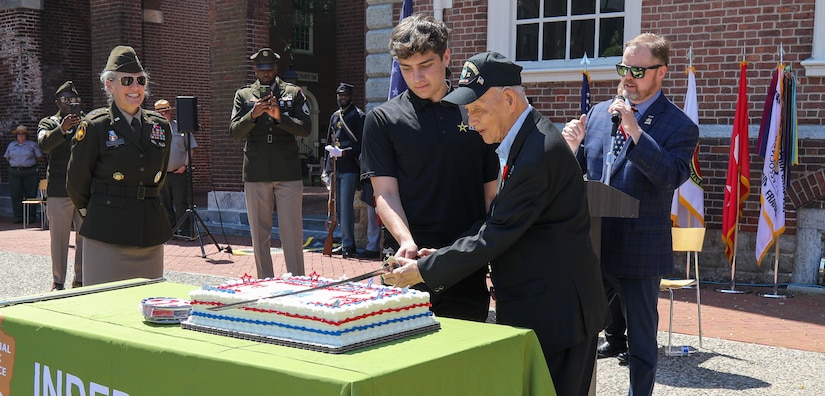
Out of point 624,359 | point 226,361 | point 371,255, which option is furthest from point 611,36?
point 226,361

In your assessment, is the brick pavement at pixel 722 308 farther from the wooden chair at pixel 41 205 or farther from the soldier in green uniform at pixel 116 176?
the soldier in green uniform at pixel 116 176

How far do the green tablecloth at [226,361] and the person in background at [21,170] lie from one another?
53.2 feet

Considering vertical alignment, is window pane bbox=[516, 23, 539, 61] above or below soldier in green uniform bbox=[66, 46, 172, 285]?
above

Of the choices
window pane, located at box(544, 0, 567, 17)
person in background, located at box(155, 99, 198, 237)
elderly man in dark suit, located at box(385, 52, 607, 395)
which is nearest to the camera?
elderly man in dark suit, located at box(385, 52, 607, 395)

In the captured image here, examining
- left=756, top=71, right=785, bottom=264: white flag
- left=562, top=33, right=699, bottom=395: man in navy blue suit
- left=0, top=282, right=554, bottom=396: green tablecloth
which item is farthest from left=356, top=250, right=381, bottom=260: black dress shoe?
left=0, top=282, right=554, bottom=396: green tablecloth

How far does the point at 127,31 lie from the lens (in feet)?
60.6

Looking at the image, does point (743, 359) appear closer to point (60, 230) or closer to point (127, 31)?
point (60, 230)

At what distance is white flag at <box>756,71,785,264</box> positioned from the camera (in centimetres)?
888

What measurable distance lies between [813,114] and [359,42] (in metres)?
16.2

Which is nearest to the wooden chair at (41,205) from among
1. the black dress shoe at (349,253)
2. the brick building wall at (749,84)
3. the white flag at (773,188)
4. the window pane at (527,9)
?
the black dress shoe at (349,253)

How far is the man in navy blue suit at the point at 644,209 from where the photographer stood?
4.30 m

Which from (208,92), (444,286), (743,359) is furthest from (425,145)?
(208,92)

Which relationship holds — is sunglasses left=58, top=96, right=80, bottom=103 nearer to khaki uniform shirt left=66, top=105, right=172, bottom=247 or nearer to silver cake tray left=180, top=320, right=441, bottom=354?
khaki uniform shirt left=66, top=105, right=172, bottom=247

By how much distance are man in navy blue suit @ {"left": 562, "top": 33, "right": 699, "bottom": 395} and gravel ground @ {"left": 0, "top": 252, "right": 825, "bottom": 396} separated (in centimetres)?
118
